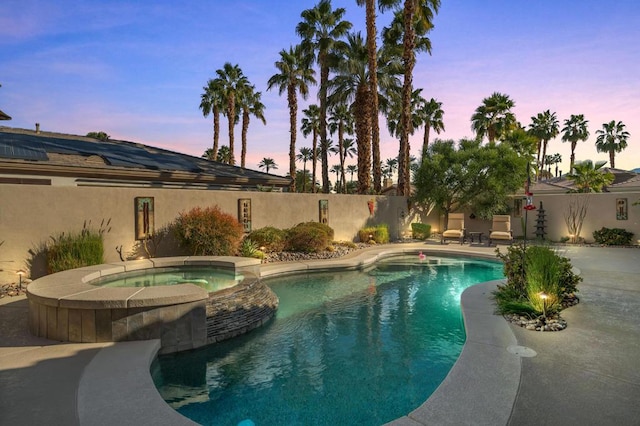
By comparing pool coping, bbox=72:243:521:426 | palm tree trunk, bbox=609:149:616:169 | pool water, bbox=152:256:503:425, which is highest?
palm tree trunk, bbox=609:149:616:169

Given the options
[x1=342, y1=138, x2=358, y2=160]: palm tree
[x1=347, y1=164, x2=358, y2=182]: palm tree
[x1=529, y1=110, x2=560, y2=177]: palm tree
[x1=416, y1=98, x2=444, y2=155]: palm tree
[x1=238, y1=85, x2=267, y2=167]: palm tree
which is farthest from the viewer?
[x1=347, y1=164, x2=358, y2=182]: palm tree

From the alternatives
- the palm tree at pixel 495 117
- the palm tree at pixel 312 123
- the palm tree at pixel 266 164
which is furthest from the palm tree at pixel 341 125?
the palm tree at pixel 266 164

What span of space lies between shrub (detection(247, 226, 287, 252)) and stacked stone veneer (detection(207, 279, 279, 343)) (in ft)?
18.0

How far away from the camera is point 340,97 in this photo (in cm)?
2106

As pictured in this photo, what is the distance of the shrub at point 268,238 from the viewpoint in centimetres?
1234

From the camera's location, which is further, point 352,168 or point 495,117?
point 352,168

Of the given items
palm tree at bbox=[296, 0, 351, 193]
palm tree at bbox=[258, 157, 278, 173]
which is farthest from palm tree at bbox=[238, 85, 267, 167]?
palm tree at bbox=[258, 157, 278, 173]

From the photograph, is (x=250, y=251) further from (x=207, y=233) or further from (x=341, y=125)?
(x=341, y=125)

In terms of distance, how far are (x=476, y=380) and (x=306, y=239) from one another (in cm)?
945

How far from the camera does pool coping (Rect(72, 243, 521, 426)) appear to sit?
9.86 feet

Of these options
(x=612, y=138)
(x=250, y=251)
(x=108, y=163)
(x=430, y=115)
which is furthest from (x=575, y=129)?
(x=108, y=163)

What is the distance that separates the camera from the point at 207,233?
10516mm

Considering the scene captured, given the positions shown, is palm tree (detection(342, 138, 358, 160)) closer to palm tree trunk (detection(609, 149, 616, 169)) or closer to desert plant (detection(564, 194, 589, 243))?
palm tree trunk (detection(609, 149, 616, 169))

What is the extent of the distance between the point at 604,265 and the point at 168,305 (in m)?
11.3
